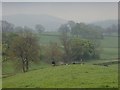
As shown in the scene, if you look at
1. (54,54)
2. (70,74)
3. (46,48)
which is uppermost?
(46,48)

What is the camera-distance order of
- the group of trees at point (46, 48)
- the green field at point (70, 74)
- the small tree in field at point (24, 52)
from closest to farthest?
1. the green field at point (70, 74)
2. the small tree in field at point (24, 52)
3. the group of trees at point (46, 48)

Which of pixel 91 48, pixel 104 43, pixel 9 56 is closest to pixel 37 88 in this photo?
pixel 9 56

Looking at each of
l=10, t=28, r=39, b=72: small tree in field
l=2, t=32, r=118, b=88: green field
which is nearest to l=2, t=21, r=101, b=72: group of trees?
l=10, t=28, r=39, b=72: small tree in field

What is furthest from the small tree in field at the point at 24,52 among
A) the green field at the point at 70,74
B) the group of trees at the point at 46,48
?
the green field at the point at 70,74

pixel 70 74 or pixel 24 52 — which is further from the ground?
pixel 24 52

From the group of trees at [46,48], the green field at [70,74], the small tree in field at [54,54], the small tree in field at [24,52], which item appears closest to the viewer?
the green field at [70,74]

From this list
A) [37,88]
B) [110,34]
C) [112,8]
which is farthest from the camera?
[112,8]

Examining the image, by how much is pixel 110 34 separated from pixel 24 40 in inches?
3319

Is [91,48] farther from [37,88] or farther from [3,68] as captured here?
[37,88]

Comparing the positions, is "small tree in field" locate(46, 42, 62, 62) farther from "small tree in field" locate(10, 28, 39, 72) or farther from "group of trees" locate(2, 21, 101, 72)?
"small tree in field" locate(10, 28, 39, 72)

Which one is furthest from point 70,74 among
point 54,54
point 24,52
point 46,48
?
point 46,48

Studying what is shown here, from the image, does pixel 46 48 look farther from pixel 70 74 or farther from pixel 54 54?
pixel 70 74

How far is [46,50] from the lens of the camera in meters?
96.8

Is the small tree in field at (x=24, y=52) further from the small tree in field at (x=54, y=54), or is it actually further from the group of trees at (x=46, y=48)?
the small tree in field at (x=54, y=54)
